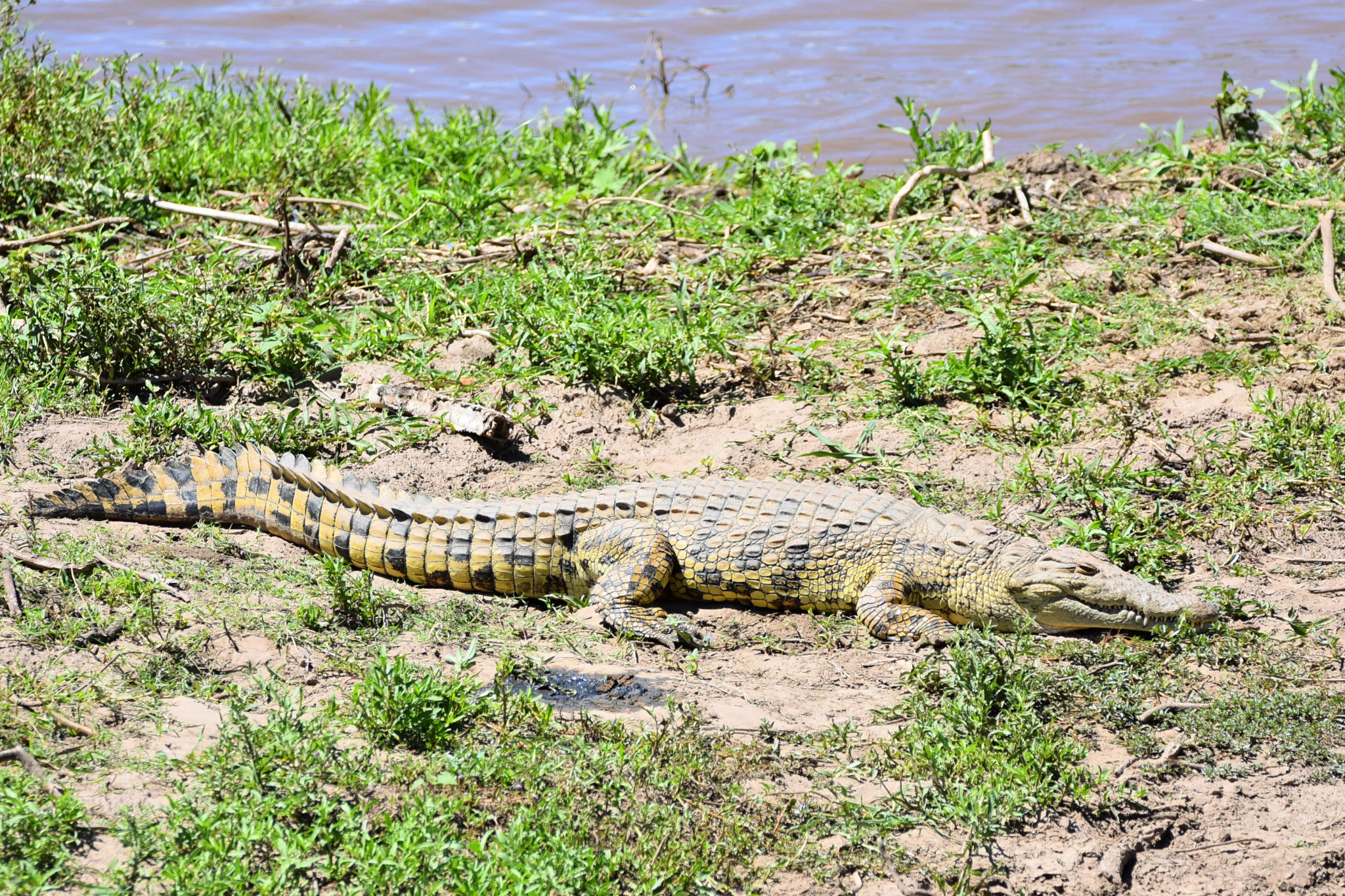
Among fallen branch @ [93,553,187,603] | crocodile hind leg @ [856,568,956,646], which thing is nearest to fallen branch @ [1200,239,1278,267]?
crocodile hind leg @ [856,568,956,646]

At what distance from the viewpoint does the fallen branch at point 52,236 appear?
7.11 m

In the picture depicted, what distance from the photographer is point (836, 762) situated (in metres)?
3.69

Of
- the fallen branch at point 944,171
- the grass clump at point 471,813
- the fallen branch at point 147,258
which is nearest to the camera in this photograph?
the grass clump at point 471,813

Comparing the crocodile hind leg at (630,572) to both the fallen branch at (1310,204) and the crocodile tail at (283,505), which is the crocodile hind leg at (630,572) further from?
the fallen branch at (1310,204)

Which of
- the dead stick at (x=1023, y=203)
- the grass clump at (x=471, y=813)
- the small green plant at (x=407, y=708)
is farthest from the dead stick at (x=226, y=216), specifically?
the grass clump at (x=471, y=813)

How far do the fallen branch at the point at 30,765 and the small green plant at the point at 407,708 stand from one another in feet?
2.60

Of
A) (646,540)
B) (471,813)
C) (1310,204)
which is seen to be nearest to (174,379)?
(646,540)

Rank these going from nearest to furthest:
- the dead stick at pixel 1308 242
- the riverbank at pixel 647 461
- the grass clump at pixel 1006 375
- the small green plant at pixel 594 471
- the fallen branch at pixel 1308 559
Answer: the riverbank at pixel 647 461 < the fallen branch at pixel 1308 559 < the small green plant at pixel 594 471 < the grass clump at pixel 1006 375 < the dead stick at pixel 1308 242

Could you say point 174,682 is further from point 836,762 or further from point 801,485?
point 801,485

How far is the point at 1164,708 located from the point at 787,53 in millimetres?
11101

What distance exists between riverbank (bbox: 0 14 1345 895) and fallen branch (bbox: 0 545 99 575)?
1.4 inches

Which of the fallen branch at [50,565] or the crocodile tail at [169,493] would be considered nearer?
the fallen branch at [50,565]

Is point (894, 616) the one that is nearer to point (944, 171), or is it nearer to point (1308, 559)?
point (1308, 559)

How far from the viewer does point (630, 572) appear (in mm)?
4934
